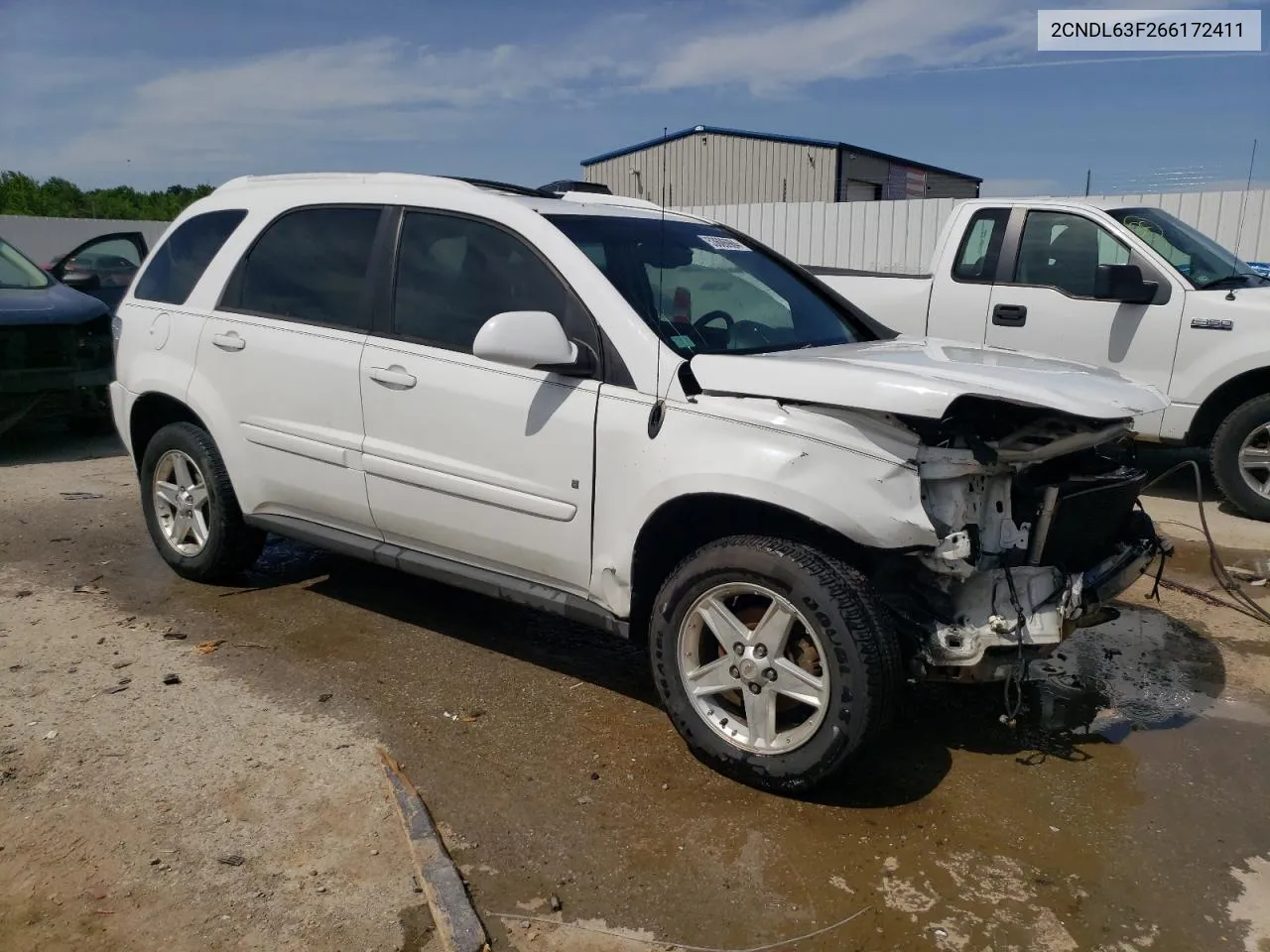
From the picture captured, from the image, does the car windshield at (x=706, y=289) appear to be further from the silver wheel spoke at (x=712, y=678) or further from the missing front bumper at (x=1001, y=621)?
the missing front bumper at (x=1001, y=621)

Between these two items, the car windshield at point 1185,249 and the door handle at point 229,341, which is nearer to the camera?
the door handle at point 229,341

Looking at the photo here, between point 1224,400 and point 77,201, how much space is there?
3876 cm

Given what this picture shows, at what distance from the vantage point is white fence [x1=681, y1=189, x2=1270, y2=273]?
11.2 m

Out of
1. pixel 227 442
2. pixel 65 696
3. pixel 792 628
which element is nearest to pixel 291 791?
pixel 65 696

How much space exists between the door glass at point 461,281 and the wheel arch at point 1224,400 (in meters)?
5.00

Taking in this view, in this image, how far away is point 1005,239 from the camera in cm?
745

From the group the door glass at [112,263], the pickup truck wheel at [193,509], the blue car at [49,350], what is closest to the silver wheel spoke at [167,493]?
the pickup truck wheel at [193,509]

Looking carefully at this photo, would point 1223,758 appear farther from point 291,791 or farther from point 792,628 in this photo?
point 291,791

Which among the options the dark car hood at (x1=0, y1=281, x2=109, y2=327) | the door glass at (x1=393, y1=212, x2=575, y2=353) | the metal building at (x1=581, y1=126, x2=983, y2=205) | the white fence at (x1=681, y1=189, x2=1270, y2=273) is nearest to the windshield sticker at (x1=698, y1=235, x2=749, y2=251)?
the door glass at (x1=393, y1=212, x2=575, y2=353)

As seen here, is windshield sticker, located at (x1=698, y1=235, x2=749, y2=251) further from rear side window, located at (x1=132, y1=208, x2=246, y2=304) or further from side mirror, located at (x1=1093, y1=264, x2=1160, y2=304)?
side mirror, located at (x1=1093, y1=264, x2=1160, y2=304)

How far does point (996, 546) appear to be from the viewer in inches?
132

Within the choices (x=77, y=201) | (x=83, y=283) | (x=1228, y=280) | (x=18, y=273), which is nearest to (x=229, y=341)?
(x=83, y=283)

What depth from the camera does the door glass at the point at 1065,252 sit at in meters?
7.18

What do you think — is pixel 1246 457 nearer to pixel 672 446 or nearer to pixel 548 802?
pixel 672 446
